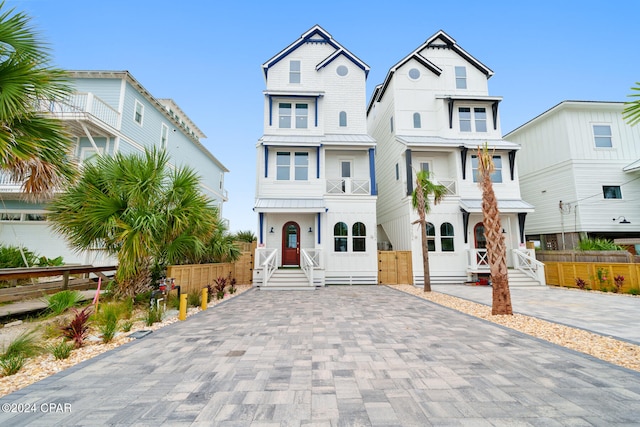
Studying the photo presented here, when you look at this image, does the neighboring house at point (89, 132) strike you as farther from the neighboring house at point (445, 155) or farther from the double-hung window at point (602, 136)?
the double-hung window at point (602, 136)

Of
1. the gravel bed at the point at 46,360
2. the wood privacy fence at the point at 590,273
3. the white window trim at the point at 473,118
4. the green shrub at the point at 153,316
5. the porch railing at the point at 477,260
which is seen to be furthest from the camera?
the white window trim at the point at 473,118

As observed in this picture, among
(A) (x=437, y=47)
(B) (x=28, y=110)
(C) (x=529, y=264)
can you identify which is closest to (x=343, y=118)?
(A) (x=437, y=47)

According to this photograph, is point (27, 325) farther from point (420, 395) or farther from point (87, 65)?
point (87, 65)

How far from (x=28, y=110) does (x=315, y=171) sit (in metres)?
11.8

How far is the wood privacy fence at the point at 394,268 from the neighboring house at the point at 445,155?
46cm

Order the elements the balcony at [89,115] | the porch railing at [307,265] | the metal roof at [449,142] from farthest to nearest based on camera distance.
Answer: the metal roof at [449,142] < the porch railing at [307,265] < the balcony at [89,115]

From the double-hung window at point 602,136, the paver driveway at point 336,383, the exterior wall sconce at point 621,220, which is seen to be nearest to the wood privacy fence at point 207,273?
the paver driveway at point 336,383

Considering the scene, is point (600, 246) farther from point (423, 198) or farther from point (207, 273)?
point (207, 273)

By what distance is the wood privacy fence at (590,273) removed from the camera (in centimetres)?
1077

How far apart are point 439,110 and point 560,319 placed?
13.9 meters

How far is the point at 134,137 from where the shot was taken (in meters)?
15.5

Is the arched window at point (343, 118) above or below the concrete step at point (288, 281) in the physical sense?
above

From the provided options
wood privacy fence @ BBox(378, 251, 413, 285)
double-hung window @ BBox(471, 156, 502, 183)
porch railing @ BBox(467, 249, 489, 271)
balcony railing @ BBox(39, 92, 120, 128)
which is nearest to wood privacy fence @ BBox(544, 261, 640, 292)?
porch railing @ BBox(467, 249, 489, 271)

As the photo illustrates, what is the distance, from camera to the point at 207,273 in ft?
35.5
